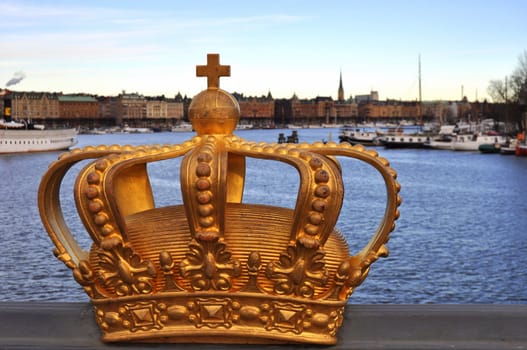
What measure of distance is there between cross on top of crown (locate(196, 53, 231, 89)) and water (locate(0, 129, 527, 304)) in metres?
7.49

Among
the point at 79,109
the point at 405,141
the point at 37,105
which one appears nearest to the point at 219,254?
the point at 405,141

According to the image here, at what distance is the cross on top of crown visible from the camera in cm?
314

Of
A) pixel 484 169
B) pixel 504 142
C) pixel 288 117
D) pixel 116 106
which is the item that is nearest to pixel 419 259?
pixel 484 169

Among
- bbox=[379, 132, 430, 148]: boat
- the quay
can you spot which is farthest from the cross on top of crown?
bbox=[379, 132, 430, 148]: boat

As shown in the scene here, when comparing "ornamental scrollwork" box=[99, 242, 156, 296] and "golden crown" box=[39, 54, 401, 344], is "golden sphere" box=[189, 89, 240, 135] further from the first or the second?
"ornamental scrollwork" box=[99, 242, 156, 296]

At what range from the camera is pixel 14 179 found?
31.7m

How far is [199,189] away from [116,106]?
143845mm

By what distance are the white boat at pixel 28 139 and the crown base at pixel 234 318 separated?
5116 cm

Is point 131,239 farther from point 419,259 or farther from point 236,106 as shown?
point 419,259

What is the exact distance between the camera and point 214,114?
299 centimetres

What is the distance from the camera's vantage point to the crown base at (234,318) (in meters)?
2.83

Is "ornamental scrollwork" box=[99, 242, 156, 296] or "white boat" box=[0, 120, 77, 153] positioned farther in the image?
"white boat" box=[0, 120, 77, 153]

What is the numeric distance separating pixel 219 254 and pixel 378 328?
677 millimetres

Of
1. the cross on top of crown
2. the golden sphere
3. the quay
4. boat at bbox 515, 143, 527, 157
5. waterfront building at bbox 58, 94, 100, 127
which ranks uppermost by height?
waterfront building at bbox 58, 94, 100, 127
